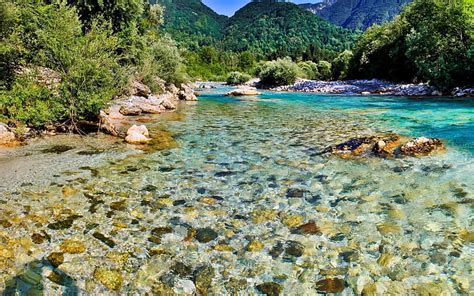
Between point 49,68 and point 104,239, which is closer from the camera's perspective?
point 104,239

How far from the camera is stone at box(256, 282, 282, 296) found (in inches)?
164

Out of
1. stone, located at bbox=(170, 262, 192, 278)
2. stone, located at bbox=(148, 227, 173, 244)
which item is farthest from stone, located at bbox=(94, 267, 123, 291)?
stone, located at bbox=(148, 227, 173, 244)

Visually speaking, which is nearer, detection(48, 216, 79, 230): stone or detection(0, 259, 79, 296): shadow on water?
detection(0, 259, 79, 296): shadow on water

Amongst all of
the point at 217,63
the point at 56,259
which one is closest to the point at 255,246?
the point at 56,259

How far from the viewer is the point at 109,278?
4.38m

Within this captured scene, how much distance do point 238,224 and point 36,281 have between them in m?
2.98

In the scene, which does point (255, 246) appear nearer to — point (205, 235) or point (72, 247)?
point (205, 235)

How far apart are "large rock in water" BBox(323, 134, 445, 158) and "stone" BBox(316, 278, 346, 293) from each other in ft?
21.2

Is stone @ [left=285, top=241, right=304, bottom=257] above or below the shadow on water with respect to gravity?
below

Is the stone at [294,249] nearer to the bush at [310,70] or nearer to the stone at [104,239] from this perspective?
the stone at [104,239]

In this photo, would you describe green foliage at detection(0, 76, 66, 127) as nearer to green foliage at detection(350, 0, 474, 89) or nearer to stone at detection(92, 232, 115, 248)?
stone at detection(92, 232, 115, 248)

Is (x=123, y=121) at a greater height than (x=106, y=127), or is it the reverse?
(x=106, y=127)

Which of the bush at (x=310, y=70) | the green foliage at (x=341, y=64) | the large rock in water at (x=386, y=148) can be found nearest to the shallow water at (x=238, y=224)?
the large rock in water at (x=386, y=148)

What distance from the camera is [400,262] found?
471cm
